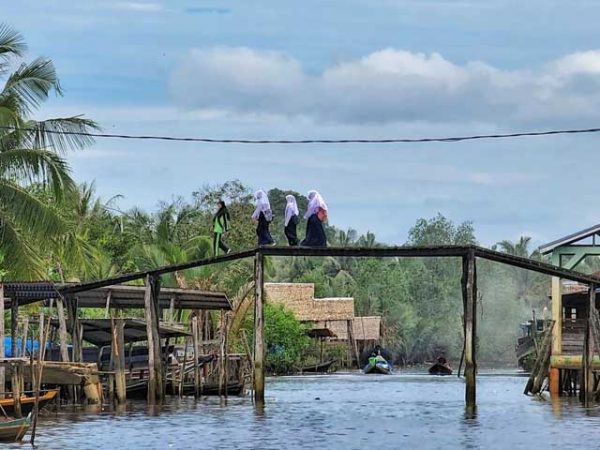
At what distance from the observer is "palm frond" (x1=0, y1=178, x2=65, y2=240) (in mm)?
29703

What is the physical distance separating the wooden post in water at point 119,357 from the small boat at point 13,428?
8609mm

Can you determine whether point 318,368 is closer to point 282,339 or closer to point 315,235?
point 282,339

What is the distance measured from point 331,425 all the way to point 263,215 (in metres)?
5.08

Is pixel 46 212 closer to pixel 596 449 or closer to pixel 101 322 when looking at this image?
pixel 101 322

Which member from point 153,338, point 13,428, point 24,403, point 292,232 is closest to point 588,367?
point 292,232

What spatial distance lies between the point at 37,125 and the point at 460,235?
71022mm

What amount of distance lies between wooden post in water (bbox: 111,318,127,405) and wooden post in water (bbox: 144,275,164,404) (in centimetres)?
67

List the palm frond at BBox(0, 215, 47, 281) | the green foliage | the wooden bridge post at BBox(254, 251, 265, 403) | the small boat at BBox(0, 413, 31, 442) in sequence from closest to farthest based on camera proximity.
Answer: the small boat at BBox(0, 413, 31, 442) < the palm frond at BBox(0, 215, 47, 281) < the wooden bridge post at BBox(254, 251, 265, 403) < the green foliage

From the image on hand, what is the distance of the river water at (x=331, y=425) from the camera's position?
2655cm

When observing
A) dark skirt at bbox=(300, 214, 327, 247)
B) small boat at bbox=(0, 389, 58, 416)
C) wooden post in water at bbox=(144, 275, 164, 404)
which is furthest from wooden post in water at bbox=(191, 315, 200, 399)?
small boat at bbox=(0, 389, 58, 416)

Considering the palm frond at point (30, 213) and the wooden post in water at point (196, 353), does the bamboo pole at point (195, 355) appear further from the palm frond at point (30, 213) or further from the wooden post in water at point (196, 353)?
the palm frond at point (30, 213)

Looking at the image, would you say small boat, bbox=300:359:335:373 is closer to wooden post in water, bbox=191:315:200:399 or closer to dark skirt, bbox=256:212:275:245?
wooden post in water, bbox=191:315:200:399

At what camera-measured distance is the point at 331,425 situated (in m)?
30.8

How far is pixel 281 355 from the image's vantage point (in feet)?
207
